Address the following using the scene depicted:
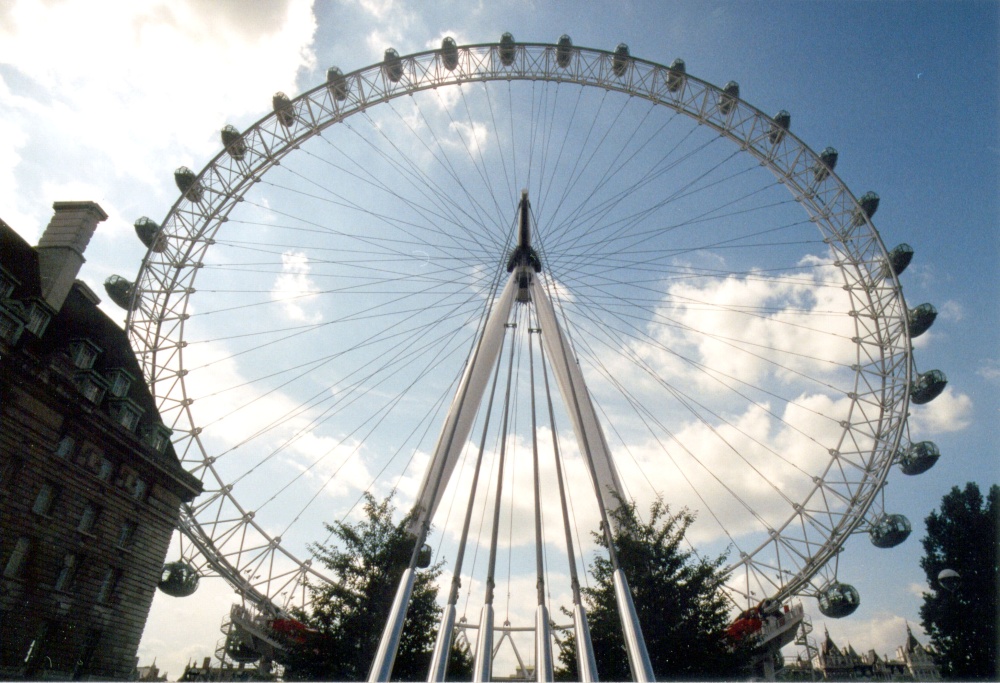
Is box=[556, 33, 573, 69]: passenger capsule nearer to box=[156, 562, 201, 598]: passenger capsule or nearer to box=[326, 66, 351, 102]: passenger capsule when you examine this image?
box=[326, 66, 351, 102]: passenger capsule

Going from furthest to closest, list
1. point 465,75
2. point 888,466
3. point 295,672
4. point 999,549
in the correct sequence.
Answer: point 999,549 → point 465,75 → point 888,466 → point 295,672

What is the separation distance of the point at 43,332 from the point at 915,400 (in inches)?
1383

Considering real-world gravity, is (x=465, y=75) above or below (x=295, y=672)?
above

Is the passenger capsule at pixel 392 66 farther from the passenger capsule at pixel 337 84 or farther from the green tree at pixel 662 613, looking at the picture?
the green tree at pixel 662 613

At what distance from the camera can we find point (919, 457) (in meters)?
28.5

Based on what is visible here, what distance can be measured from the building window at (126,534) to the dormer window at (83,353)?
573cm

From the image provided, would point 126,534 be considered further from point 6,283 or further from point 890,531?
point 890,531

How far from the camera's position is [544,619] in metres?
8.12

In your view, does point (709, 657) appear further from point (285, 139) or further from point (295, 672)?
point (285, 139)

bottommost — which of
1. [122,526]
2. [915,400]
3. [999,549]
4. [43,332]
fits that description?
[122,526]

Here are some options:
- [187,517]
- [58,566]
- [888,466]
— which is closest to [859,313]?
[888,466]

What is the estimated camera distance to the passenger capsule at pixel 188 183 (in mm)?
31438

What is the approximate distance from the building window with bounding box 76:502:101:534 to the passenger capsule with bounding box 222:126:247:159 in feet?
58.7

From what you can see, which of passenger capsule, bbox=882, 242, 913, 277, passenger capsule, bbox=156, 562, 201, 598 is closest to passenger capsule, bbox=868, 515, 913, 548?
passenger capsule, bbox=882, 242, 913, 277
